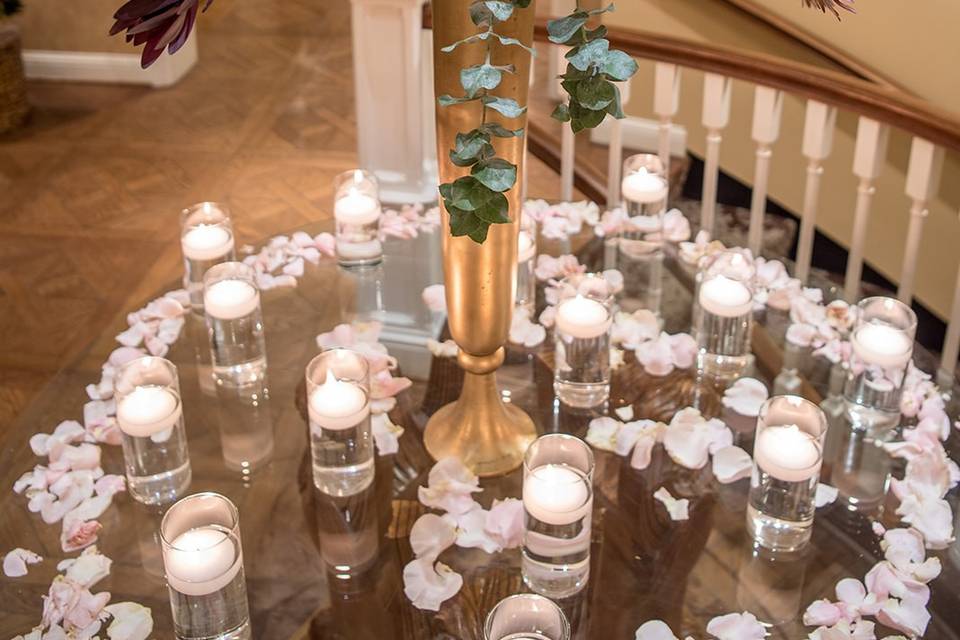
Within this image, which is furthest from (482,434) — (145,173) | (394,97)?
(145,173)

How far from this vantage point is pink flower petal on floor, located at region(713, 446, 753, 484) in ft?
4.50

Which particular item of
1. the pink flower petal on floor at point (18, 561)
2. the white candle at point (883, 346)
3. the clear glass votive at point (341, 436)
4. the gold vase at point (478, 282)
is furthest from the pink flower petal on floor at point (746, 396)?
the pink flower petal on floor at point (18, 561)

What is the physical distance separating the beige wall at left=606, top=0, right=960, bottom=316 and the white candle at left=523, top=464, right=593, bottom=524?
208cm

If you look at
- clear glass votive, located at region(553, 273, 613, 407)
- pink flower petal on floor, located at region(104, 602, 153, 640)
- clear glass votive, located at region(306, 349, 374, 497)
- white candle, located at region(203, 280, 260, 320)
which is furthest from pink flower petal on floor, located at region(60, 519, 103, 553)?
clear glass votive, located at region(553, 273, 613, 407)

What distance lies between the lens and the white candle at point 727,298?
5.08 ft

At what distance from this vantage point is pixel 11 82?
4090mm

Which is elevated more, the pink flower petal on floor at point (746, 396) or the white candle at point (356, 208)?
the white candle at point (356, 208)

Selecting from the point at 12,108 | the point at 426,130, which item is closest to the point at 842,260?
the point at 426,130

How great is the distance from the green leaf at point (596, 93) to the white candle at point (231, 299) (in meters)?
0.75

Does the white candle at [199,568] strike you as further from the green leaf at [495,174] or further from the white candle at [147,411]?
the green leaf at [495,174]

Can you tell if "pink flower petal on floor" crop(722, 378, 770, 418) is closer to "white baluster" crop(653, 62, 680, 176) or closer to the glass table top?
the glass table top

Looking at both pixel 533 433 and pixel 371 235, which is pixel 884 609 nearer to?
pixel 533 433

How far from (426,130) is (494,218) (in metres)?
A: 2.29

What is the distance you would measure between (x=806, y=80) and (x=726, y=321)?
25.6 inches
